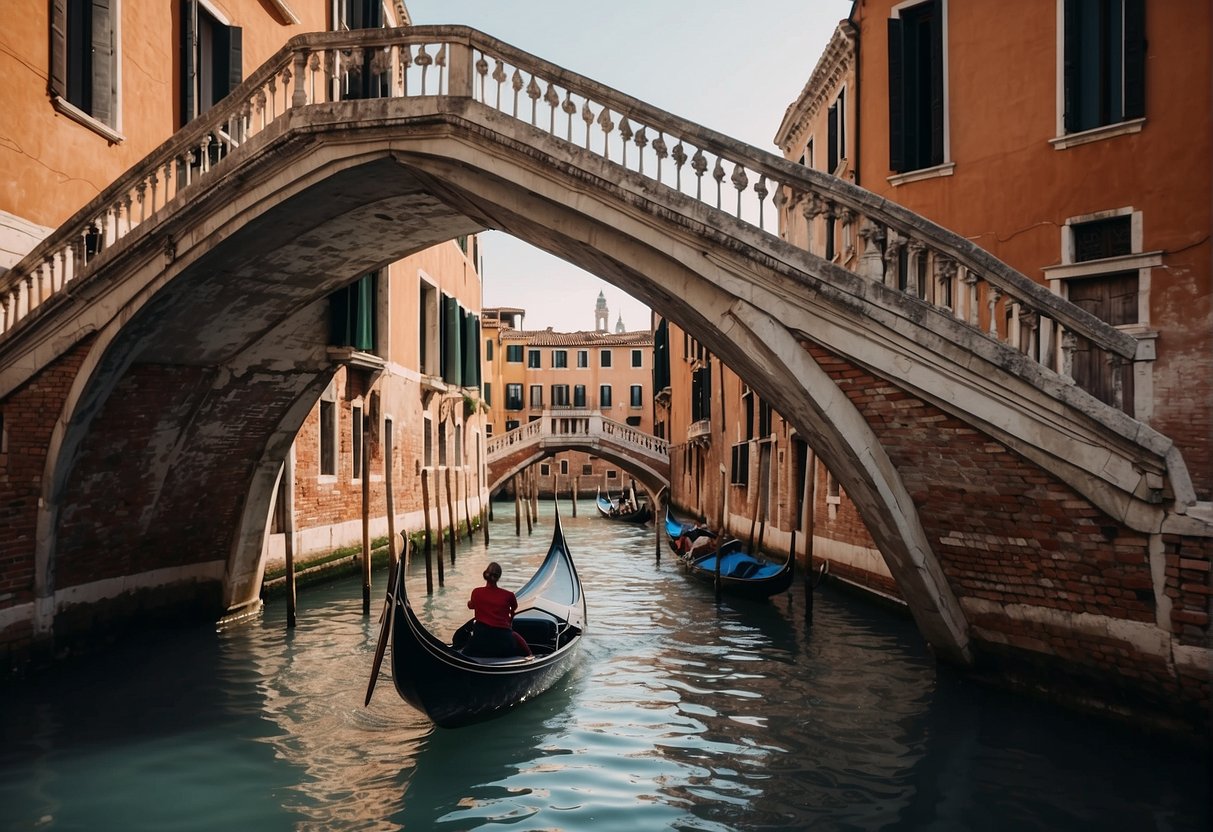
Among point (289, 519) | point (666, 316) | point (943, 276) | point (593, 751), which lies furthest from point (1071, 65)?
point (289, 519)

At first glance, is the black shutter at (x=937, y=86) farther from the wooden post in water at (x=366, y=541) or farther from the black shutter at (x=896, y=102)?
the wooden post in water at (x=366, y=541)

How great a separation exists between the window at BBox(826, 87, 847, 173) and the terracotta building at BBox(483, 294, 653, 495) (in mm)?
25795

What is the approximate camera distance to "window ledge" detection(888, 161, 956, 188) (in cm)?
707

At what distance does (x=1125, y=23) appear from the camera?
6.07m

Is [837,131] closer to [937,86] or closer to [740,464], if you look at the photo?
[937,86]

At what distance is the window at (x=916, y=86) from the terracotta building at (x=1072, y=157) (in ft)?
0.03

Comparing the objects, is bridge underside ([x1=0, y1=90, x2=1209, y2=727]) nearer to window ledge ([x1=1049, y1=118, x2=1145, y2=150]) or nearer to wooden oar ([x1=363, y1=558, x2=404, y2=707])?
wooden oar ([x1=363, y1=558, x2=404, y2=707])

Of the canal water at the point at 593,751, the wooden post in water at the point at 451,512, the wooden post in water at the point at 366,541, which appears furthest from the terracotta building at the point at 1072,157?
the wooden post in water at the point at 451,512

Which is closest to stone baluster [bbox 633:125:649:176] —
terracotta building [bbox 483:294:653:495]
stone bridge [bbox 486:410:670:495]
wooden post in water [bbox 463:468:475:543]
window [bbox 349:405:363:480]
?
window [bbox 349:405:363:480]

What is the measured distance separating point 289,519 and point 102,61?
3.96m

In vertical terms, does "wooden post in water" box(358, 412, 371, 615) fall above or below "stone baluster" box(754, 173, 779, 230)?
below

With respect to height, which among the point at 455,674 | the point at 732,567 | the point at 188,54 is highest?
the point at 188,54

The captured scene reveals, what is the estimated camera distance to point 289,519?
870 cm

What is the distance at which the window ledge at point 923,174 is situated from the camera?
7074 millimetres
